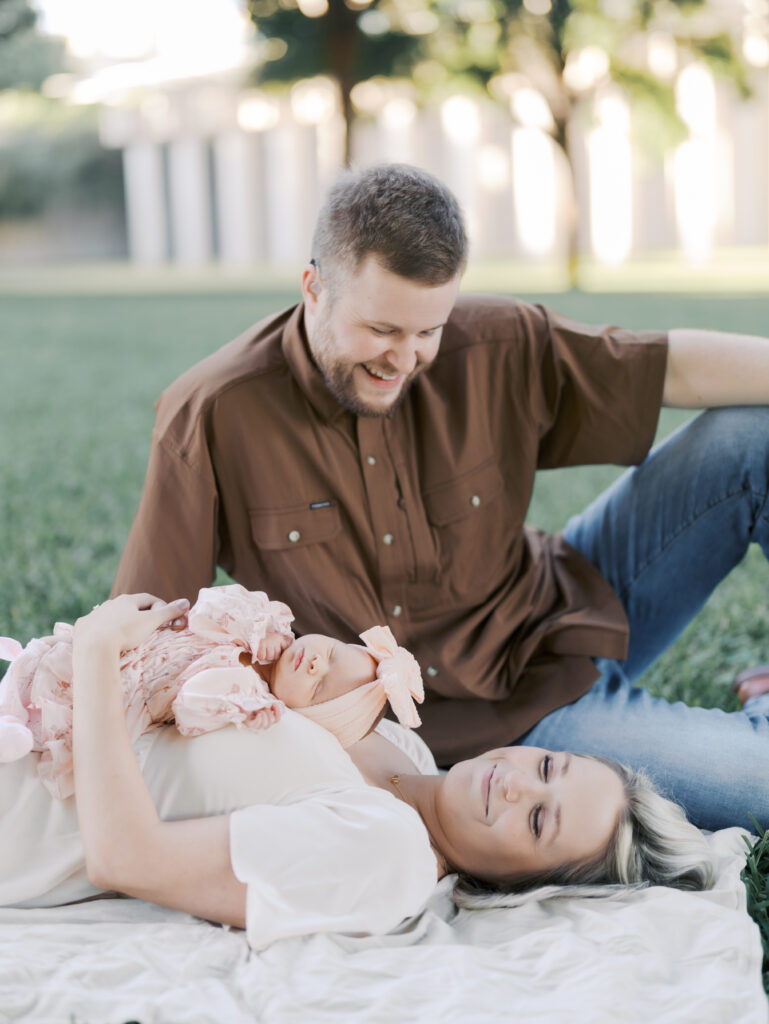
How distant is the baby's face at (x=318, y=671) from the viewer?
2.33 m

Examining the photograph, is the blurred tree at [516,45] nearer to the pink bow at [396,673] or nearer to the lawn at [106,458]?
the lawn at [106,458]

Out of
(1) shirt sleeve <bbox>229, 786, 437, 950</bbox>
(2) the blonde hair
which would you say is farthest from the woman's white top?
(2) the blonde hair

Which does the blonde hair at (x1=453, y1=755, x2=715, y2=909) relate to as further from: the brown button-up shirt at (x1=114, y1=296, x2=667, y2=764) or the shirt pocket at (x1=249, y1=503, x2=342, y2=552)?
the shirt pocket at (x1=249, y1=503, x2=342, y2=552)

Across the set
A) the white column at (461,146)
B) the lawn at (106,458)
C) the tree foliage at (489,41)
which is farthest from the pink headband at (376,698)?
the white column at (461,146)

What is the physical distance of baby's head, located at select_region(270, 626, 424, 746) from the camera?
7.68 ft

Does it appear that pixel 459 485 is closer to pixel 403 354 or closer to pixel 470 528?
pixel 470 528

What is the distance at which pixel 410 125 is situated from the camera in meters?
34.2

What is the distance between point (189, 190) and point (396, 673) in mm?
39413

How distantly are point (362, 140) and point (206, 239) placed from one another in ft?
26.0

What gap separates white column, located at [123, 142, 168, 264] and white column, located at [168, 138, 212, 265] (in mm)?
414

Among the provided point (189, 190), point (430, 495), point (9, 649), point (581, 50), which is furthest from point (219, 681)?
point (189, 190)

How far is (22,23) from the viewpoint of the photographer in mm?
20391

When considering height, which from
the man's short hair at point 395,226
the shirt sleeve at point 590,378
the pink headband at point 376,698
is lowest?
the pink headband at point 376,698

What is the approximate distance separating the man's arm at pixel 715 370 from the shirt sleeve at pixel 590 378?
0.15ft
